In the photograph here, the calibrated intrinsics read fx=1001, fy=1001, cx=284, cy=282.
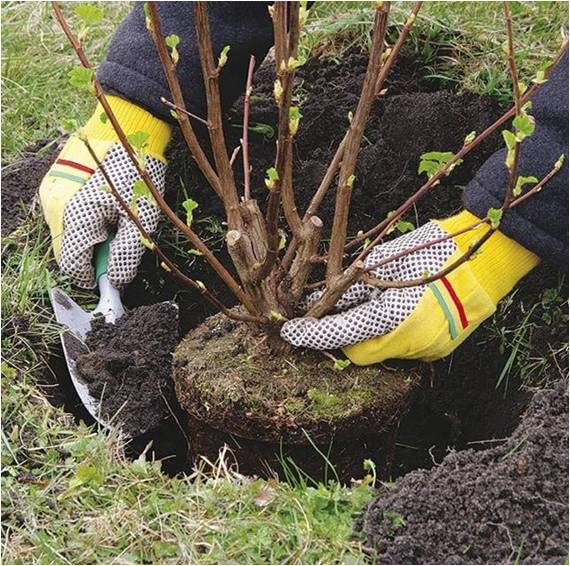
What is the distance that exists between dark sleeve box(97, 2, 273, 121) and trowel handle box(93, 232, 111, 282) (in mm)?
351

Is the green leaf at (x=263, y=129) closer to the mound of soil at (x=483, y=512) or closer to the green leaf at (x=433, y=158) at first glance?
the green leaf at (x=433, y=158)

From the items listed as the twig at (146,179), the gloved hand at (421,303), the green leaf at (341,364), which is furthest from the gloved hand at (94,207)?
the green leaf at (341,364)

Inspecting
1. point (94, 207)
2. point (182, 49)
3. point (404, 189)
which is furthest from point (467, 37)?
point (94, 207)

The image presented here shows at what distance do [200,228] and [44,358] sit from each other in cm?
57

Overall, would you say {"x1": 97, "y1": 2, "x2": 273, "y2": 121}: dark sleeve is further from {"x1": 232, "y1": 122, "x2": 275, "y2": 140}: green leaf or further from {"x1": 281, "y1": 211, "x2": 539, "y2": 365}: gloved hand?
{"x1": 281, "y1": 211, "x2": 539, "y2": 365}: gloved hand

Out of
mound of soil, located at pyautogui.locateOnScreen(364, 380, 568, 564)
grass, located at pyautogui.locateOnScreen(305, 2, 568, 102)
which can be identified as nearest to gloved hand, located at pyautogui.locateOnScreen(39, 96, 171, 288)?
grass, located at pyautogui.locateOnScreen(305, 2, 568, 102)

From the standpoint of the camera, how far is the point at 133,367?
2.32 m

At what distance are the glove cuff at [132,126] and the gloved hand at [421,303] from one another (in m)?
0.64

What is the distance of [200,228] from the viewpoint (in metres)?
2.66

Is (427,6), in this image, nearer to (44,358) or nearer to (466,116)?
(466,116)

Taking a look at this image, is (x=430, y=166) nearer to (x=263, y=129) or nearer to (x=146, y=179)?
(x=146, y=179)

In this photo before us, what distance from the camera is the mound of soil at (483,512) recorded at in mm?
1696

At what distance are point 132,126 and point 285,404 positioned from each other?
867 millimetres

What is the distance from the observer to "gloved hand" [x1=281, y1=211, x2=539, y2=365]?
209 cm
